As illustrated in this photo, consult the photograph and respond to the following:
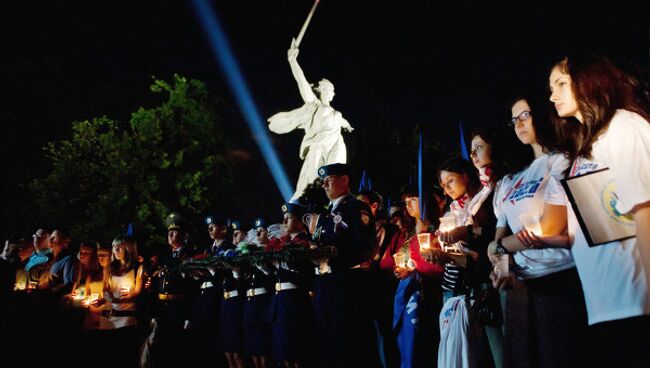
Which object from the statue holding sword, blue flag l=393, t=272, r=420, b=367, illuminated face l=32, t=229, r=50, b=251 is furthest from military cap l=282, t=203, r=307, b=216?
the statue holding sword

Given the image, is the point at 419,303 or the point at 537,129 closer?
the point at 537,129

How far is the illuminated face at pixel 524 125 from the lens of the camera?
359 centimetres

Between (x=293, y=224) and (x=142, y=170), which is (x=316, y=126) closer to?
(x=142, y=170)

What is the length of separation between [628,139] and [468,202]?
2.62 meters

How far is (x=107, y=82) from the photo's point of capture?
92.2 feet

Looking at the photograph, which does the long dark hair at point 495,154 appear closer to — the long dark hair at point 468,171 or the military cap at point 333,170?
the long dark hair at point 468,171

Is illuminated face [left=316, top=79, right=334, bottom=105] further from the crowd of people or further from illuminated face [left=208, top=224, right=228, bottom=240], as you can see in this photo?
illuminated face [left=208, top=224, right=228, bottom=240]

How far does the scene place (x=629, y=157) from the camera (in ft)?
7.56

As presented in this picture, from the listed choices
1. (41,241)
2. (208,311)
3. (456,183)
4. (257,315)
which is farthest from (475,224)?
(41,241)

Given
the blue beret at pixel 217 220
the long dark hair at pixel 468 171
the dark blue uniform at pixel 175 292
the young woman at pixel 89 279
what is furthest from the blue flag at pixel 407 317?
the young woman at pixel 89 279

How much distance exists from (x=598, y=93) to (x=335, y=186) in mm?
4013

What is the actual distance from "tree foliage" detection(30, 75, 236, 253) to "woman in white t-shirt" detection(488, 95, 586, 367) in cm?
2062

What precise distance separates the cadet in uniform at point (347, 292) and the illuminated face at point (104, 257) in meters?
5.05

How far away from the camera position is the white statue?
18.5 m
